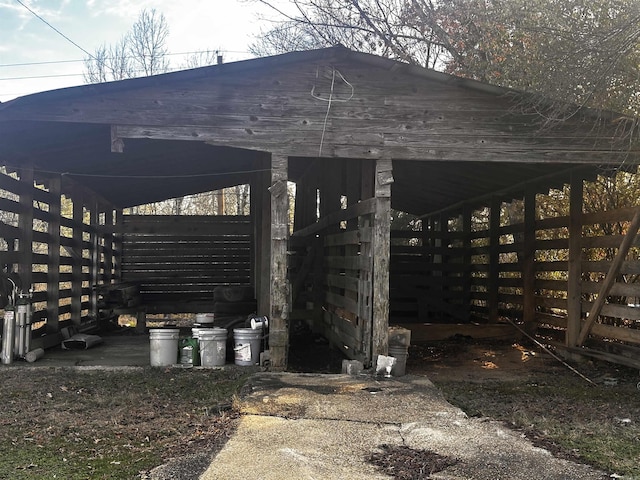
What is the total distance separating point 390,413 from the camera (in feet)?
17.0

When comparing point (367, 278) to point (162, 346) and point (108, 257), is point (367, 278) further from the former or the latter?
point (108, 257)

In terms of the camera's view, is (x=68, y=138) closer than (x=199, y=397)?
No

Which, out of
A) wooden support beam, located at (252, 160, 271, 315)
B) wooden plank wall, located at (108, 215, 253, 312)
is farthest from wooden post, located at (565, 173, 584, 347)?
wooden plank wall, located at (108, 215, 253, 312)

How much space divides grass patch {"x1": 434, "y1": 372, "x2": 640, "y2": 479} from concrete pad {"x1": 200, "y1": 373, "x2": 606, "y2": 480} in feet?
0.83

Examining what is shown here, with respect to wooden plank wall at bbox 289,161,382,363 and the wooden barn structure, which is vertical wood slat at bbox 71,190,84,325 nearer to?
the wooden barn structure

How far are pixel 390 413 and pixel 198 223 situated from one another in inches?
356

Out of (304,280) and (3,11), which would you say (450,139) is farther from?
(3,11)

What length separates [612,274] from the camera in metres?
7.73

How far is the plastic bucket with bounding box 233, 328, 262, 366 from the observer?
7.36 m

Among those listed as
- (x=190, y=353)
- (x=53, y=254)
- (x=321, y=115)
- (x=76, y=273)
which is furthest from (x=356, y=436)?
(x=76, y=273)

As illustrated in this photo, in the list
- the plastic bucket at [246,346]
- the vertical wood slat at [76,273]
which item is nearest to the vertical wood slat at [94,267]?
the vertical wood slat at [76,273]

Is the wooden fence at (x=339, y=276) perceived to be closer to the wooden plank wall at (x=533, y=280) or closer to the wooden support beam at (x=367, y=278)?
the wooden support beam at (x=367, y=278)

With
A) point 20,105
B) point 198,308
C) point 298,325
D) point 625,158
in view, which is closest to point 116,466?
point 20,105

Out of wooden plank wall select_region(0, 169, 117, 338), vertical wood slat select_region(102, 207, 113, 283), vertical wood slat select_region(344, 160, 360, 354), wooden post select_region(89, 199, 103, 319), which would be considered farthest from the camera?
vertical wood slat select_region(102, 207, 113, 283)
